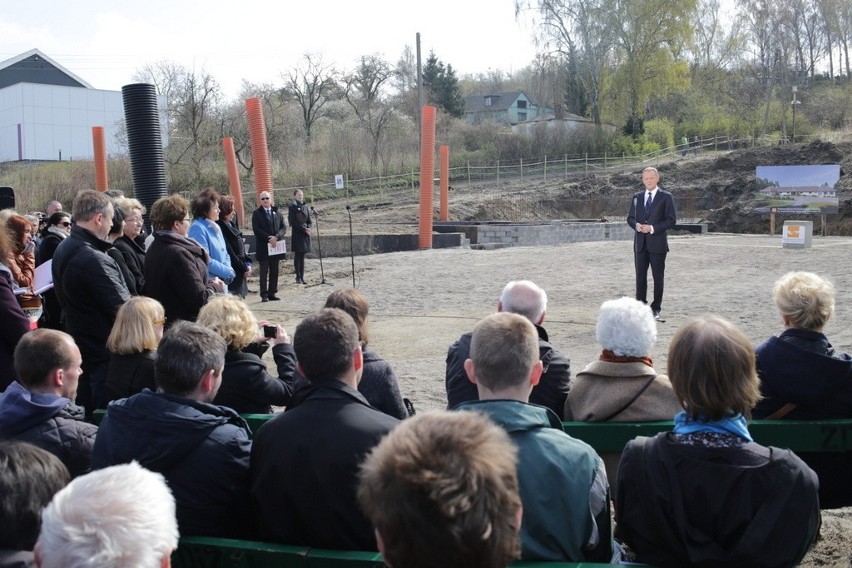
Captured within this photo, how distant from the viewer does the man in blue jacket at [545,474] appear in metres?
2.25

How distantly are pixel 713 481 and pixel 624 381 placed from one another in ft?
3.43

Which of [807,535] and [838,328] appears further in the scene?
[838,328]

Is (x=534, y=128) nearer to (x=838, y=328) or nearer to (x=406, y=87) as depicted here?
(x=406, y=87)

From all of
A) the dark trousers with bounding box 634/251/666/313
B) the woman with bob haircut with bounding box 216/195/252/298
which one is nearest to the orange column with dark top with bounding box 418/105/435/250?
the dark trousers with bounding box 634/251/666/313

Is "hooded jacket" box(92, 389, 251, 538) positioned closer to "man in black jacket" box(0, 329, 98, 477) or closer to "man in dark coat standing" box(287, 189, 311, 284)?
"man in black jacket" box(0, 329, 98, 477)

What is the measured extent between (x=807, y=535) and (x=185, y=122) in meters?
41.8

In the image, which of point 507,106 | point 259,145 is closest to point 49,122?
point 259,145

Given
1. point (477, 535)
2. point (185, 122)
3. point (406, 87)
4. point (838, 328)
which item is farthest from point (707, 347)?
point (406, 87)

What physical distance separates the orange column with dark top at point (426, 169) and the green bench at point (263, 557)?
62.7 ft

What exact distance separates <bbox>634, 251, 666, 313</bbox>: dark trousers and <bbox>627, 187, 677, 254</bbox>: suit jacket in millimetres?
75

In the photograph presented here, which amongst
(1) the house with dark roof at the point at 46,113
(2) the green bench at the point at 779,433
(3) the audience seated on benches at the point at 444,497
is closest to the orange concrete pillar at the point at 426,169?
(2) the green bench at the point at 779,433

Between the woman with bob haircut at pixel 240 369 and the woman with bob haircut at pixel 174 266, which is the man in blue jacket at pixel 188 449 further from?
the woman with bob haircut at pixel 174 266

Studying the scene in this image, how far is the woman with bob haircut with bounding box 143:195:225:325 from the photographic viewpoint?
544cm

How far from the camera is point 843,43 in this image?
59469 mm
